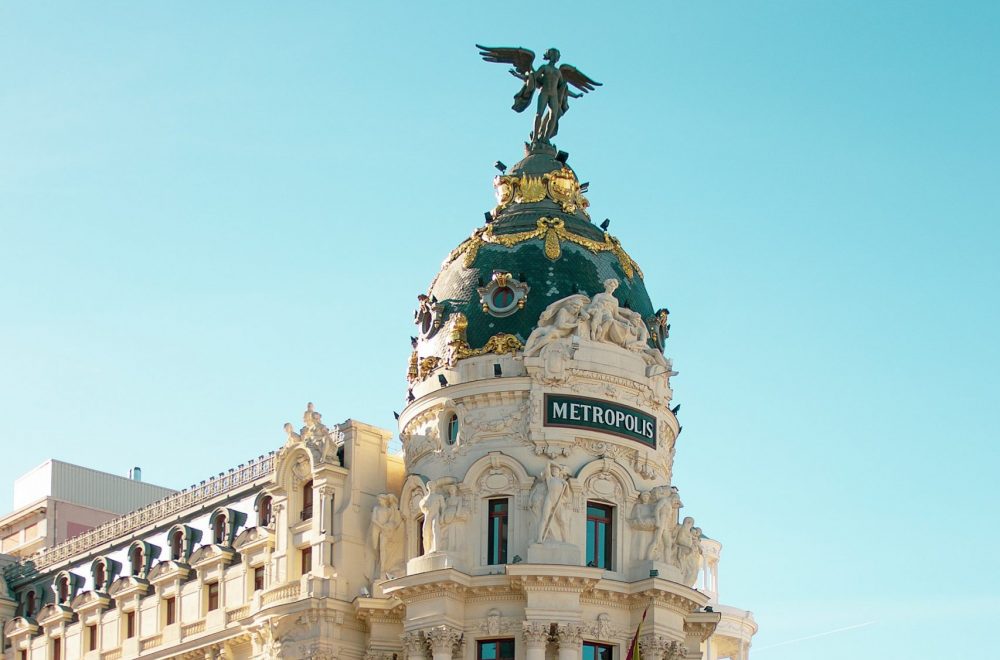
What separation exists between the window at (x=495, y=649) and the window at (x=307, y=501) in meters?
10.1

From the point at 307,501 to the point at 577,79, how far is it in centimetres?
2162

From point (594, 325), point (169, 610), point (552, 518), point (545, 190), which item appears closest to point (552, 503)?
point (552, 518)

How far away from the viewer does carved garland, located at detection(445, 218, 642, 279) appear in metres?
80.7

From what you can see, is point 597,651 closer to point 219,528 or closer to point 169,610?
point 219,528

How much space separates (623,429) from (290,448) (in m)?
14.1

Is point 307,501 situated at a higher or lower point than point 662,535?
higher

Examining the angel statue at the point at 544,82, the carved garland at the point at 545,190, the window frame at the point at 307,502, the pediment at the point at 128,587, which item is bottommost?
the pediment at the point at 128,587

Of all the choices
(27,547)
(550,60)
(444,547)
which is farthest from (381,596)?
(27,547)

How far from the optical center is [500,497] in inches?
3024

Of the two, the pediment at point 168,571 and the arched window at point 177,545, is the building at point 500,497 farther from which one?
the arched window at point 177,545

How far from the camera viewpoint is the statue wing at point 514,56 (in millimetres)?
86250

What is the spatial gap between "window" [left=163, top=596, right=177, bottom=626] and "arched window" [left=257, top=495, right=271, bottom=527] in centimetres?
597

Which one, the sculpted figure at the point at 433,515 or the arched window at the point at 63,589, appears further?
the arched window at the point at 63,589

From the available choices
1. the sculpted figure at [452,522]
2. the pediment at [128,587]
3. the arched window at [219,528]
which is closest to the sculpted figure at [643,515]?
the sculpted figure at [452,522]
